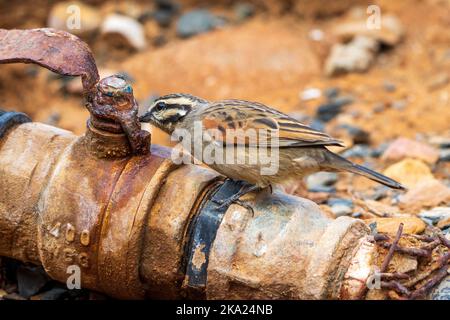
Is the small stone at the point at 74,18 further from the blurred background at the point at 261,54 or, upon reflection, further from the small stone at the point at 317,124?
the small stone at the point at 317,124

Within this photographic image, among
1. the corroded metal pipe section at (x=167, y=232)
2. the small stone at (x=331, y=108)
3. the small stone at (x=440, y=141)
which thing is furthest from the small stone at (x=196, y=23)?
the corroded metal pipe section at (x=167, y=232)

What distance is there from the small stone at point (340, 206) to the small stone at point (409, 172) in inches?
28.3

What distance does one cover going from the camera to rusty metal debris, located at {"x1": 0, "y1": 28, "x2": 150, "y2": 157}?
513cm

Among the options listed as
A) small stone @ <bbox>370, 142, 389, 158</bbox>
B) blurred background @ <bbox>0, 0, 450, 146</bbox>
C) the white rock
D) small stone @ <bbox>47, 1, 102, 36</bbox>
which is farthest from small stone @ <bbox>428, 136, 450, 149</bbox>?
small stone @ <bbox>47, 1, 102, 36</bbox>

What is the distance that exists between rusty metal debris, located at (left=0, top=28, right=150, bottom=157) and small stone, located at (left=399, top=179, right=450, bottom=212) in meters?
2.66

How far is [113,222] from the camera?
5.03 meters

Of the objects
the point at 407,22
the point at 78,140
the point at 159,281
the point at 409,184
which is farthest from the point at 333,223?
the point at 407,22

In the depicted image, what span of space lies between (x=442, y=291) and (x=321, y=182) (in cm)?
299

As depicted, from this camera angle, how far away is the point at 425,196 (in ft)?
22.6

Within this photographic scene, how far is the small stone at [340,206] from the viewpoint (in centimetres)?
668

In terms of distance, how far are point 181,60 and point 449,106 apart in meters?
3.63

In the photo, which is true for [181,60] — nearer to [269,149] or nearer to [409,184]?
[409,184]

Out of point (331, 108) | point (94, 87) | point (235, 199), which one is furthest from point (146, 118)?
point (331, 108)

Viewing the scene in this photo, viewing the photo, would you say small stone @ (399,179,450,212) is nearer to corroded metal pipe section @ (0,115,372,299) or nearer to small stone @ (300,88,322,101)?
corroded metal pipe section @ (0,115,372,299)
